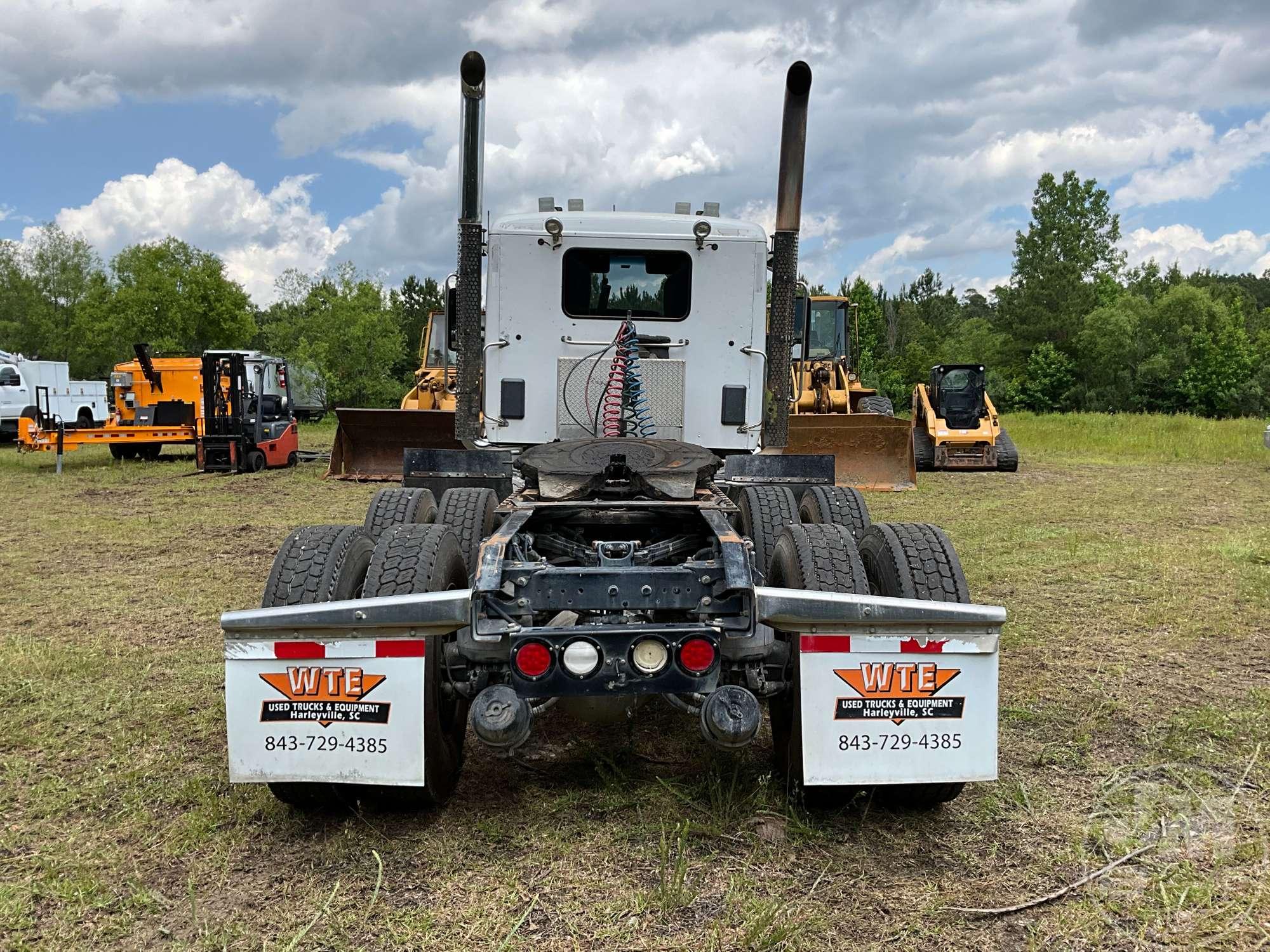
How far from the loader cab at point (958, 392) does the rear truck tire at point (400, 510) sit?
528 inches

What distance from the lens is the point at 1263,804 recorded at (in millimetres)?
3516

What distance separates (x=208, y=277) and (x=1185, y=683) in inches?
1539

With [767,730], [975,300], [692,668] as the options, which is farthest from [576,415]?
[975,300]

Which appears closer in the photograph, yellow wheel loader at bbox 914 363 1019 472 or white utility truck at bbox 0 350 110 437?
yellow wheel loader at bbox 914 363 1019 472

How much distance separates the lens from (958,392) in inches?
688

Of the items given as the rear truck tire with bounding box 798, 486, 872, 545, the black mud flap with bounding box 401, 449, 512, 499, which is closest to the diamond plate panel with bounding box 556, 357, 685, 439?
the black mud flap with bounding box 401, 449, 512, 499

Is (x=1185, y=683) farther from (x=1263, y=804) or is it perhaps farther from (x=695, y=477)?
(x=695, y=477)

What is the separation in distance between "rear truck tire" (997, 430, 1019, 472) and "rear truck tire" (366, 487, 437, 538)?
12995 mm

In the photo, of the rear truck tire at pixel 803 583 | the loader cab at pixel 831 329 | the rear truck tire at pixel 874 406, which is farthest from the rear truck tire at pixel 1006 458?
the rear truck tire at pixel 803 583

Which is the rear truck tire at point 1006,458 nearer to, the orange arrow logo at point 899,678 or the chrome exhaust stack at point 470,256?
the chrome exhaust stack at point 470,256

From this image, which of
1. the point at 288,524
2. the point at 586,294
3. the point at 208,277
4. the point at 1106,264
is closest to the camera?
the point at 586,294

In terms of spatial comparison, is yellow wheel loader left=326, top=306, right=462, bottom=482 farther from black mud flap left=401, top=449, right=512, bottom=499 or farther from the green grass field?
the green grass field

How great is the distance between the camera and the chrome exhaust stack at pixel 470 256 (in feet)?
17.0

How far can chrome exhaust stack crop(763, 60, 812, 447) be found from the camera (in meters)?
5.20
